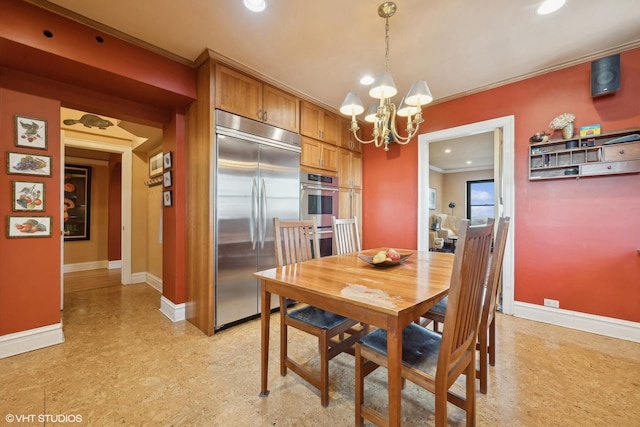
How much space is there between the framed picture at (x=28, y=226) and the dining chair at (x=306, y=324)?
6.81 ft

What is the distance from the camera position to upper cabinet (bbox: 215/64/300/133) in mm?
2539

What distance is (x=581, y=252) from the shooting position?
2570 millimetres

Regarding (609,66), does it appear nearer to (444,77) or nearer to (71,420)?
(444,77)

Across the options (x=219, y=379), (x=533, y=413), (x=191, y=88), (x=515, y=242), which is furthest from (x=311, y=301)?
(x=515, y=242)

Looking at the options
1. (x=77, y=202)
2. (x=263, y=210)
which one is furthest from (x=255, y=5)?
(x=77, y=202)

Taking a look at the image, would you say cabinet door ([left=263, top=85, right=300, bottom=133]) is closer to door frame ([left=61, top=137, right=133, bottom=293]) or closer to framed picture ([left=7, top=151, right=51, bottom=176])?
framed picture ([left=7, top=151, right=51, bottom=176])

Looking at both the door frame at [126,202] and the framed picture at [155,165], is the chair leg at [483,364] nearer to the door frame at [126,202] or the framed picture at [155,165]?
the framed picture at [155,165]

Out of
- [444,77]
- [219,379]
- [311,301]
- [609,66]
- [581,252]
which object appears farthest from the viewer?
[444,77]

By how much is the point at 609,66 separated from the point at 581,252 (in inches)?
68.6

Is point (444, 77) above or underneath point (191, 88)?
above

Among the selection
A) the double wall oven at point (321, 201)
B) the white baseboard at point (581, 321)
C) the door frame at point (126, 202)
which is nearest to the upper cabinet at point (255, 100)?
the double wall oven at point (321, 201)

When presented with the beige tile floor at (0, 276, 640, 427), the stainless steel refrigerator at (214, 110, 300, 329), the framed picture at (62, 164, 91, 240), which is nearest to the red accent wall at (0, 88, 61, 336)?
the beige tile floor at (0, 276, 640, 427)

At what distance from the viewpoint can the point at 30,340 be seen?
214cm

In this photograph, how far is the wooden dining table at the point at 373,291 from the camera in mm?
1054
